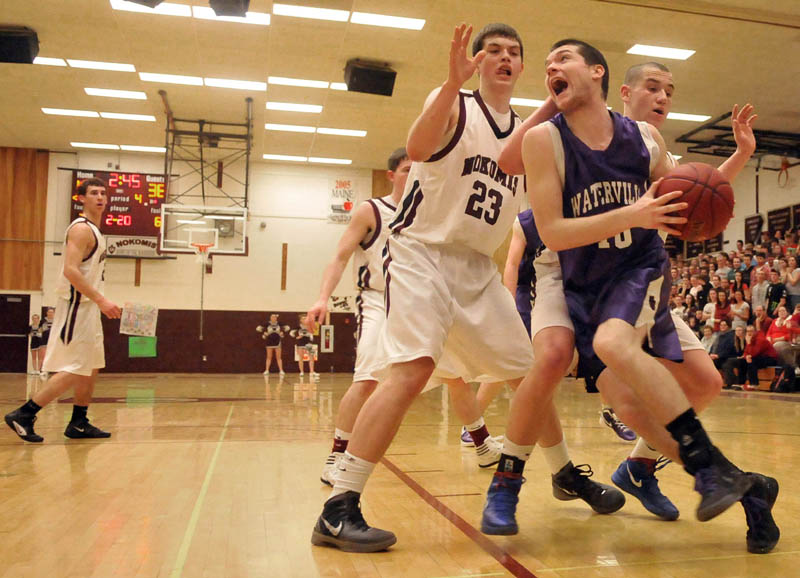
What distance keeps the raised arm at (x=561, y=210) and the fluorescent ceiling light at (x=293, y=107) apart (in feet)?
44.9

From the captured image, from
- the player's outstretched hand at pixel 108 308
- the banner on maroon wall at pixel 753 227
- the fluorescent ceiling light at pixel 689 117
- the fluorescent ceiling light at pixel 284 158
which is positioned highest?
the fluorescent ceiling light at pixel 689 117

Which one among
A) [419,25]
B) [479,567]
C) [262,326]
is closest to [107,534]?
[479,567]

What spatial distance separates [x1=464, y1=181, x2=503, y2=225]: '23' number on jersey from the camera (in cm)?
280

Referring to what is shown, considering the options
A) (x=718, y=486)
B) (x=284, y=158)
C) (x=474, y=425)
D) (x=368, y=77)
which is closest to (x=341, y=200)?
(x=284, y=158)

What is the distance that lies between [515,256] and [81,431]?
12.6 ft

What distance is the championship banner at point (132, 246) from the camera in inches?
748

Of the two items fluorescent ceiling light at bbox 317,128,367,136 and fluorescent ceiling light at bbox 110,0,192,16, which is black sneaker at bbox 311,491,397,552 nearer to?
fluorescent ceiling light at bbox 110,0,192,16

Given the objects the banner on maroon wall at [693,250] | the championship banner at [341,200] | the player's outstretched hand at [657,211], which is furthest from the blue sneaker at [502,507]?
the banner on maroon wall at [693,250]

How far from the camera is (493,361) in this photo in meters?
2.79

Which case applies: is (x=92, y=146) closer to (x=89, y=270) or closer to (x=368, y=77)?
(x=368, y=77)

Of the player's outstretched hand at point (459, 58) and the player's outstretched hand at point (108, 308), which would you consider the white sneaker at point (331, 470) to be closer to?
the player's outstretched hand at point (459, 58)

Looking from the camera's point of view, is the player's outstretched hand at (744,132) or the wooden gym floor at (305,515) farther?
the player's outstretched hand at (744,132)

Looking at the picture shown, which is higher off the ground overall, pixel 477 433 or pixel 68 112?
pixel 68 112

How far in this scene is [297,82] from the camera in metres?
14.1
